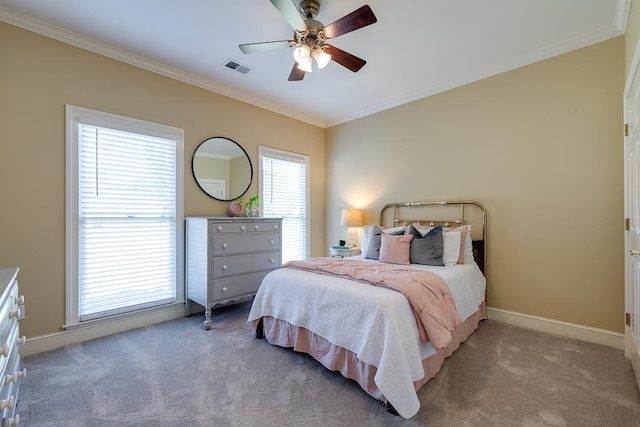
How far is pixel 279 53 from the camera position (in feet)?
9.85

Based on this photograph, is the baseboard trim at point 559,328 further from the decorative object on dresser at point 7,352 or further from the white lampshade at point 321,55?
the decorative object on dresser at point 7,352

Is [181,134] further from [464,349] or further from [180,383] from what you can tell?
[464,349]

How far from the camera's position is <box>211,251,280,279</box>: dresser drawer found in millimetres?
3149

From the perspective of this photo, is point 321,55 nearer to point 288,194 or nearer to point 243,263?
point 243,263

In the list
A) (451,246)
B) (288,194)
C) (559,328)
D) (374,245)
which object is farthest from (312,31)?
(559,328)

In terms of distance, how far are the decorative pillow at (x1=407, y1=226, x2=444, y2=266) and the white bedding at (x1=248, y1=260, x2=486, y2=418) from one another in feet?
0.53

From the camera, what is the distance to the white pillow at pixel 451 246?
2984 mm

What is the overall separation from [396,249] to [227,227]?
74.5 inches

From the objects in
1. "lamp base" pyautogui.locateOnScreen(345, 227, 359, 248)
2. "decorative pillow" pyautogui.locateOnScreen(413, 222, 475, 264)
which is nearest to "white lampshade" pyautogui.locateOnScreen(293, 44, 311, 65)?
"decorative pillow" pyautogui.locateOnScreen(413, 222, 475, 264)

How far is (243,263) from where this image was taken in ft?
11.0

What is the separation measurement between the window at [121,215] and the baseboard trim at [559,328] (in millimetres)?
3707

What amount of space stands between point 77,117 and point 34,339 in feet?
6.70

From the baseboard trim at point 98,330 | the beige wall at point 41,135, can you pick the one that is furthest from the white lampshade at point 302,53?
the baseboard trim at point 98,330

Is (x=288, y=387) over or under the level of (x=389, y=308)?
under
